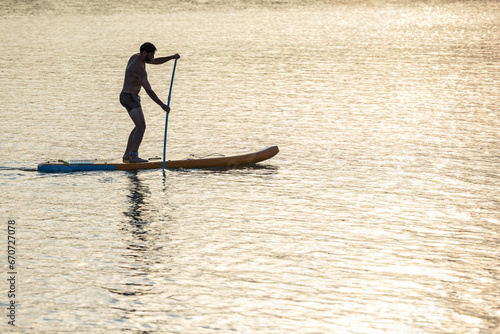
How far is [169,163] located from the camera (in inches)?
648

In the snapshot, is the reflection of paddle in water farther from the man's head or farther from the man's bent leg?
the man's head

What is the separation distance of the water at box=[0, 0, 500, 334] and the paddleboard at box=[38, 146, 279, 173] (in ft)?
0.70

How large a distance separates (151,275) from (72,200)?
4217 millimetres

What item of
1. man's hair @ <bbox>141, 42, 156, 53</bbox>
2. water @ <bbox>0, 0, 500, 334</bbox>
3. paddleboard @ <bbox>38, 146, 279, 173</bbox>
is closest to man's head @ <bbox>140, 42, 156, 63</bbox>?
man's hair @ <bbox>141, 42, 156, 53</bbox>

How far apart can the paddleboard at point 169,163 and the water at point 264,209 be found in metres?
0.21

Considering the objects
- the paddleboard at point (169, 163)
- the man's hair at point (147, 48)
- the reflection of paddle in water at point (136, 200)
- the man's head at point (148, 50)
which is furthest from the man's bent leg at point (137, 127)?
the man's hair at point (147, 48)

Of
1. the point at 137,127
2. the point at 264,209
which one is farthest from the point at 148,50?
the point at 264,209

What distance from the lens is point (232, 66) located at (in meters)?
39.3

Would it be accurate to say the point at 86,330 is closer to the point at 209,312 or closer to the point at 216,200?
the point at 209,312

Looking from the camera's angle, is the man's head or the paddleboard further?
the paddleboard

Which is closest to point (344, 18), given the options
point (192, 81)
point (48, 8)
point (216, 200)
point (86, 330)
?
point (48, 8)

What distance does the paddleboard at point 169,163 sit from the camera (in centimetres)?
1612

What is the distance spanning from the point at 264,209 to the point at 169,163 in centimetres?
333

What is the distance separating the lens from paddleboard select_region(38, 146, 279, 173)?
635 inches
